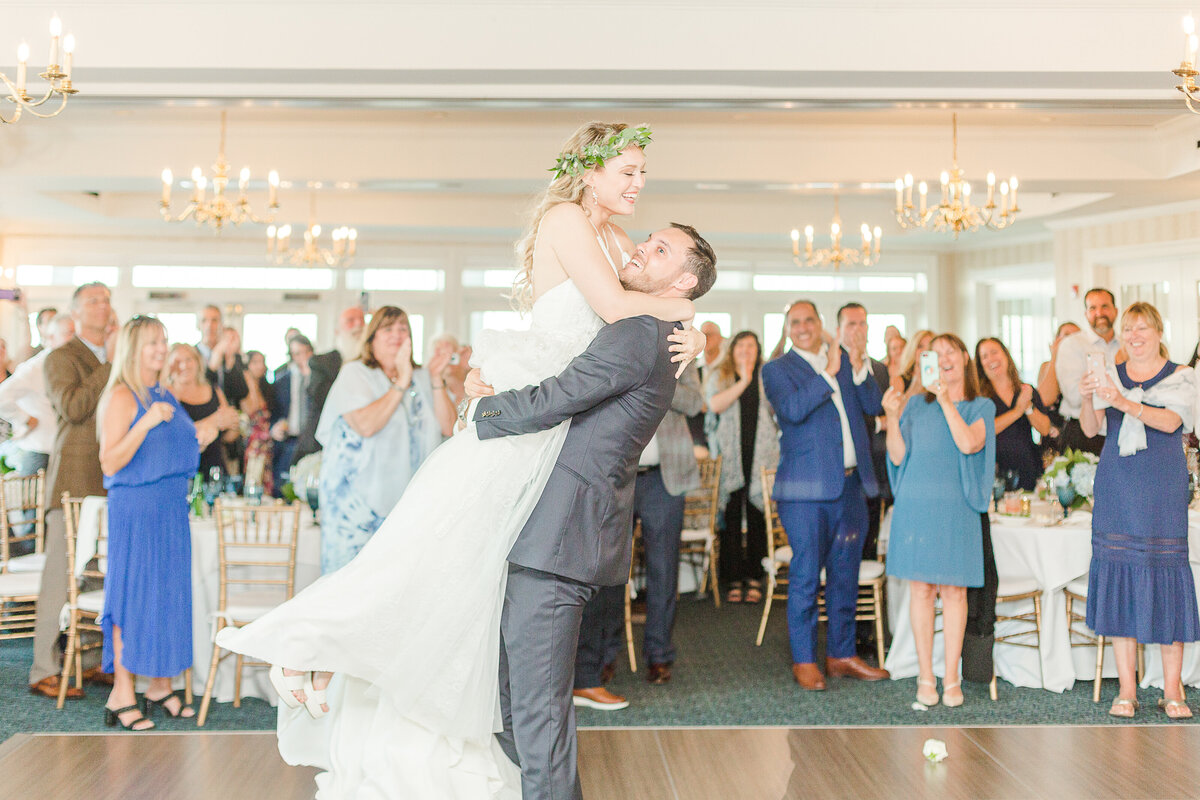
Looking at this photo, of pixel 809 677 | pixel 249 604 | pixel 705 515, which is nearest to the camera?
pixel 249 604

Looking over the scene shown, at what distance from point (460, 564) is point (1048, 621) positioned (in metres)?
3.49

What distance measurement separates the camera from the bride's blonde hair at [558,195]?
110 inches

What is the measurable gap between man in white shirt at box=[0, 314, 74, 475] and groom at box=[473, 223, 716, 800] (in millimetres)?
3970

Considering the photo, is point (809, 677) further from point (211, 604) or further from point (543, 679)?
point (211, 604)

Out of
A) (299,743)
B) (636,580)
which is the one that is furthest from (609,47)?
(299,743)

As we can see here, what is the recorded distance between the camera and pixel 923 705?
4.61 m

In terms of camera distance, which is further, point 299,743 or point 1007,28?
point 1007,28

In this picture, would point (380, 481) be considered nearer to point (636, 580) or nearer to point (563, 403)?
point (563, 403)

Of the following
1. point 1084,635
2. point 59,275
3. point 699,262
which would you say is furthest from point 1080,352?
point 59,275

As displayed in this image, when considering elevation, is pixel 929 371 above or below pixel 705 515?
above

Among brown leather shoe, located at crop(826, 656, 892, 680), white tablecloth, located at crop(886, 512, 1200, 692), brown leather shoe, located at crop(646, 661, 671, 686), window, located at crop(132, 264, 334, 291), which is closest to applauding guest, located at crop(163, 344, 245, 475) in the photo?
brown leather shoe, located at crop(646, 661, 671, 686)

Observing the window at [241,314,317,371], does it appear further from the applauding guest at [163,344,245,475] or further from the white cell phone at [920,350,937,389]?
the white cell phone at [920,350,937,389]

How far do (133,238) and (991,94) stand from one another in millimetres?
10670

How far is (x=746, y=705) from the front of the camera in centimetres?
465
